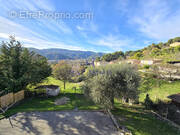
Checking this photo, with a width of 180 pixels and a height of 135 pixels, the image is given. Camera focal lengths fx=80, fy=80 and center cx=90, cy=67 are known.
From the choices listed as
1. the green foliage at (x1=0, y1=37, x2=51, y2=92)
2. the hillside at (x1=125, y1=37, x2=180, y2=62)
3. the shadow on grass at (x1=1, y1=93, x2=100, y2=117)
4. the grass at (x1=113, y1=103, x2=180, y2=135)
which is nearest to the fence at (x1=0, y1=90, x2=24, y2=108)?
the green foliage at (x1=0, y1=37, x2=51, y2=92)

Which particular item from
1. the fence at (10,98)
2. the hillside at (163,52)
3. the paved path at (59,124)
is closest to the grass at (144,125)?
the paved path at (59,124)

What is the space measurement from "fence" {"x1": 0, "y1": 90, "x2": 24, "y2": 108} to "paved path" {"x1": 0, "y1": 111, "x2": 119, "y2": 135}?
3133mm

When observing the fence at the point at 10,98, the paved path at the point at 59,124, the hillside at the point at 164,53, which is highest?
the hillside at the point at 164,53

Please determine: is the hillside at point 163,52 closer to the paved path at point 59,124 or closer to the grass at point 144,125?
the grass at point 144,125

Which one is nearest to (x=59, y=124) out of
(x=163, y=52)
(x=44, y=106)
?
(x=44, y=106)

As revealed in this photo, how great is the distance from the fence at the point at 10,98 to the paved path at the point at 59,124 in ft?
10.3

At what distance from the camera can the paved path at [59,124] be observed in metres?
4.91

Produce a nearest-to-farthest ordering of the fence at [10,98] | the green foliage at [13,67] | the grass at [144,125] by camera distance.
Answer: the grass at [144,125]
the fence at [10,98]
the green foliage at [13,67]

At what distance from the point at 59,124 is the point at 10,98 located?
288 inches

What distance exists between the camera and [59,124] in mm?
5621

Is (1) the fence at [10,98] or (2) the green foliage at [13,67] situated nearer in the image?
(1) the fence at [10,98]

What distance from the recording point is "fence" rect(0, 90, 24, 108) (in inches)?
318

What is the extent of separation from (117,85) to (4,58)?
42.3 feet

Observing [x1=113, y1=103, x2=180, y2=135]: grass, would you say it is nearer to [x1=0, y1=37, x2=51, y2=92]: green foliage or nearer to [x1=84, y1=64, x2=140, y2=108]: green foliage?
[x1=84, y1=64, x2=140, y2=108]: green foliage
